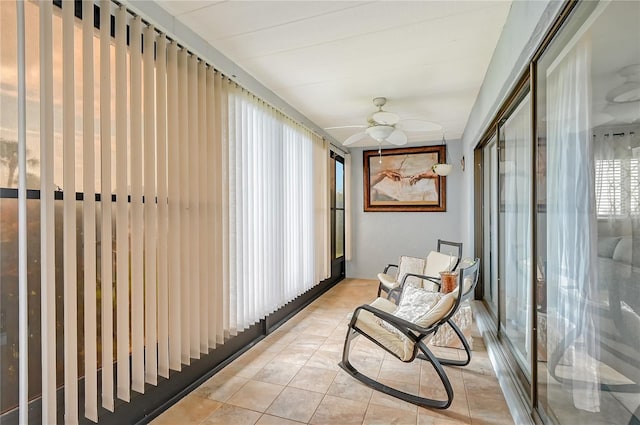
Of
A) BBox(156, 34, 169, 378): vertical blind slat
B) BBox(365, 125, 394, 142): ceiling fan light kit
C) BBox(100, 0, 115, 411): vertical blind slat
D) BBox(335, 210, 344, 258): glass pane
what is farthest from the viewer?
BBox(335, 210, 344, 258): glass pane

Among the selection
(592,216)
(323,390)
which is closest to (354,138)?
(323,390)

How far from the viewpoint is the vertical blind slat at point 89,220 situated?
1.46m

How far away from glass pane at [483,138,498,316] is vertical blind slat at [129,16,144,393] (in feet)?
9.24

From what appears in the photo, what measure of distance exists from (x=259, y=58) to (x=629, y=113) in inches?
90.2

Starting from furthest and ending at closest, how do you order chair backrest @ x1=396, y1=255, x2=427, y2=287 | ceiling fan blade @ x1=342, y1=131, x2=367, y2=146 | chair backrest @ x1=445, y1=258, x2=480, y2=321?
1. chair backrest @ x1=396, y1=255, x2=427, y2=287
2. ceiling fan blade @ x1=342, y1=131, x2=367, y2=146
3. chair backrest @ x1=445, y1=258, x2=480, y2=321

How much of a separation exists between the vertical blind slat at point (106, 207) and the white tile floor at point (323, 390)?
24.8 inches

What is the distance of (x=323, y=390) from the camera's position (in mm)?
2227

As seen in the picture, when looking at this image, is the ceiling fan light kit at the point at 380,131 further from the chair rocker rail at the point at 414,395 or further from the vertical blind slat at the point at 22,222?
the vertical blind slat at the point at 22,222

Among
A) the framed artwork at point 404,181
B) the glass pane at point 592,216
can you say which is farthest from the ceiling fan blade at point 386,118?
the framed artwork at point 404,181

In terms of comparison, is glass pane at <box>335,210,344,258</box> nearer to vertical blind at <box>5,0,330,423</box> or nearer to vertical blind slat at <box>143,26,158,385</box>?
vertical blind at <box>5,0,330,423</box>

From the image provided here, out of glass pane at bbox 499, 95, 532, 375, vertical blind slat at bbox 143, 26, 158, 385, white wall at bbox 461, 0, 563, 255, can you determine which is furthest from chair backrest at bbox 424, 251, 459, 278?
vertical blind slat at bbox 143, 26, 158, 385

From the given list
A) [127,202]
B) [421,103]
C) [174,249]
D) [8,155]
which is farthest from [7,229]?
[421,103]

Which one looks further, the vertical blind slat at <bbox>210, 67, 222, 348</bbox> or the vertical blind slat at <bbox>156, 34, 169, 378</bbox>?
the vertical blind slat at <bbox>210, 67, 222, 348</bbox>

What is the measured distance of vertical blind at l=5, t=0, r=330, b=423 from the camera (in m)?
1.39
